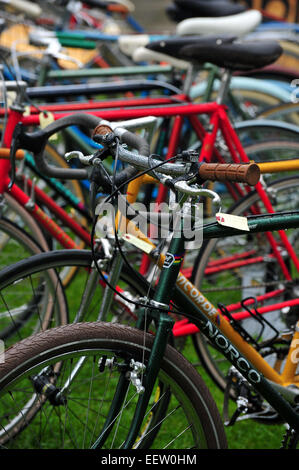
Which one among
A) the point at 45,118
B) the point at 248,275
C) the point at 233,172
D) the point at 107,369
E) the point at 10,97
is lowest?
the point at 107,369

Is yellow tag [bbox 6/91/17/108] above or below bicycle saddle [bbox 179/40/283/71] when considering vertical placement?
below

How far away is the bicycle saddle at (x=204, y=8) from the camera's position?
3984mm

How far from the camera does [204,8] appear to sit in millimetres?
4031

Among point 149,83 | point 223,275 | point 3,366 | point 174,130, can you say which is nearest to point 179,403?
point 3,366

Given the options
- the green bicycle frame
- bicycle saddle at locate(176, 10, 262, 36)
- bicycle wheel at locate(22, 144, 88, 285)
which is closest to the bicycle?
the green bicycle frame

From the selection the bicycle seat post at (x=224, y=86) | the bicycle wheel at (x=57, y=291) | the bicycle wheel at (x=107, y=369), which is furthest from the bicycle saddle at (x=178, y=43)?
the bicycle wheel at (x=107, y=369)

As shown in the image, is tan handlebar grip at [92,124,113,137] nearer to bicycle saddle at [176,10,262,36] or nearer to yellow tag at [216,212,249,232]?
yellow tag at [216,212,249,232]

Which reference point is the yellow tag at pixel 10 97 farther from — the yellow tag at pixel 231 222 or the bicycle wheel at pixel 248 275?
the yellow tag at pixel 231 222

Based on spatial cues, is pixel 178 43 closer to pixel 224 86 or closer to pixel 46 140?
pixel 224 86

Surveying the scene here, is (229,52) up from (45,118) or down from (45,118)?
up

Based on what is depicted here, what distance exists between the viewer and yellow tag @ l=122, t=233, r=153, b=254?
1.86m

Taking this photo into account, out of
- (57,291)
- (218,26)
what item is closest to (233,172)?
(57,291)

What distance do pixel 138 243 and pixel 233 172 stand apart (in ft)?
1.64

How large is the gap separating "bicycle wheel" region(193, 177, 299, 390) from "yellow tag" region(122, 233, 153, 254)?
67cm
